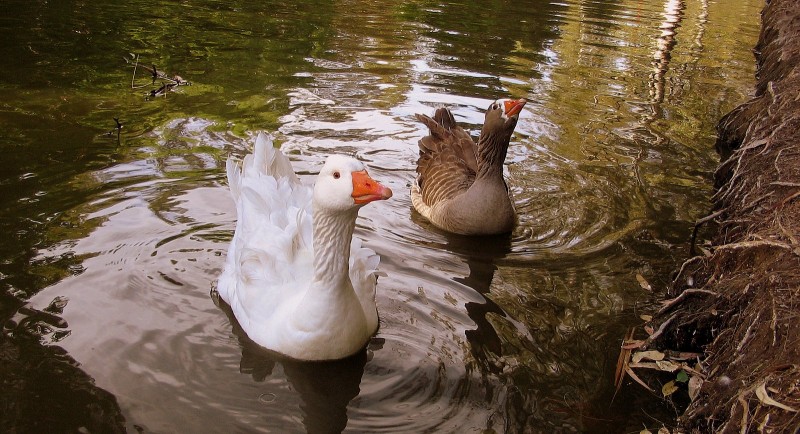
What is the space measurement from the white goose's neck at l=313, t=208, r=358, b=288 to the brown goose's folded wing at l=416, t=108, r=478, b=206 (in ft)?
8.96

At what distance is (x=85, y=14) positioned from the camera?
548 inches

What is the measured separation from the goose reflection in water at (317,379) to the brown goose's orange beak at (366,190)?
1.11 m

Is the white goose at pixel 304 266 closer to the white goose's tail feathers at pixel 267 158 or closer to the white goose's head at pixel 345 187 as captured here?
the white goose's head at pixel 345 187

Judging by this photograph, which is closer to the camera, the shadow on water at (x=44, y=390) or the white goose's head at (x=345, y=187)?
the shadow on water at (x=44, y=390)

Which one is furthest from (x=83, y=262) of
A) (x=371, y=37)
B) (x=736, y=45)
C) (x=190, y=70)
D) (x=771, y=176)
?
(x=736, y=45)

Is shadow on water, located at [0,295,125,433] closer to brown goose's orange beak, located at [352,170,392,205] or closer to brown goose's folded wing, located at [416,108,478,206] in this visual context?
brown goose's orange beak, located at [352,170,392,205]

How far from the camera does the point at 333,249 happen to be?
433 centimetres

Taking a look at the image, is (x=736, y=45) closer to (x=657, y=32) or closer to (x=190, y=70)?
(x=657, y=32)

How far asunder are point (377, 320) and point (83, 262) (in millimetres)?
2313

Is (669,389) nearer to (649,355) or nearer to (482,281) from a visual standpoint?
(649,355)

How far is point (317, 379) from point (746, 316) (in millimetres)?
2482

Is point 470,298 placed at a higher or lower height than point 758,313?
lower

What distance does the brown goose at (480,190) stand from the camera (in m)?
6.52

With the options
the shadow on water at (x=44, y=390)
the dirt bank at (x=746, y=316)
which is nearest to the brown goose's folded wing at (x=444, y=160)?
the dirt bank at (x=746, y=316)
